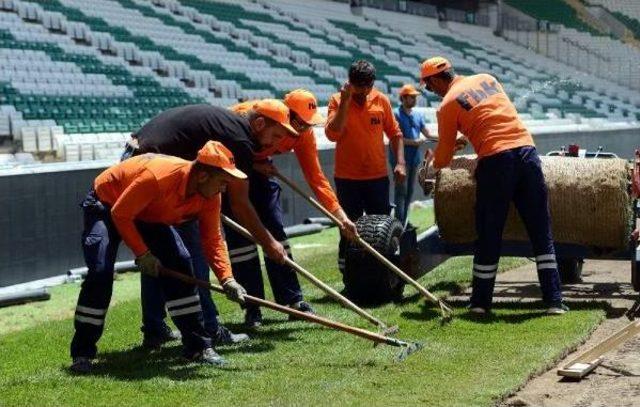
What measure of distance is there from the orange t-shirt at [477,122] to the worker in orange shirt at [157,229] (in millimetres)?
1916

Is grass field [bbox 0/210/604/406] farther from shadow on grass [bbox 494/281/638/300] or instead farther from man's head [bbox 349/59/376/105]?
man's head [bbox 349/59/376/105]

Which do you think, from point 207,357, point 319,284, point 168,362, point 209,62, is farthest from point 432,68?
point 209,62

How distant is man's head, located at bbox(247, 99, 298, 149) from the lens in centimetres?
638

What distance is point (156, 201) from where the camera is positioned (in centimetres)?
576

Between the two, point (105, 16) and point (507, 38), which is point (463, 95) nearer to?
point (105, 16)

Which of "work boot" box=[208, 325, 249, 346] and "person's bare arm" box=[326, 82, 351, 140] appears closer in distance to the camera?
"work boot" box=[208, 325, 249, 346]

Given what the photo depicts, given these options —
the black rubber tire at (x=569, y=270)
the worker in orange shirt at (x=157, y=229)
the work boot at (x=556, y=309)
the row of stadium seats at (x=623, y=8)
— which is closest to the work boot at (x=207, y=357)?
the worker in orange shirt at (x=157, y=229)

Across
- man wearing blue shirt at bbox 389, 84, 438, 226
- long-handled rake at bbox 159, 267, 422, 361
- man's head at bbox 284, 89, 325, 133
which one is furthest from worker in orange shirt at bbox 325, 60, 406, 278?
man wearing blue shirt at bbox 389, 84, 438, 226

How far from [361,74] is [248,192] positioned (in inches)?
54.0

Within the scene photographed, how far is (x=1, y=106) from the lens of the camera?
13.8 meters

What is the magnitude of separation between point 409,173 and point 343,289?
3544 millimetres

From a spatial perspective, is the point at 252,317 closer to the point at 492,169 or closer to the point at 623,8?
the point at 492,169

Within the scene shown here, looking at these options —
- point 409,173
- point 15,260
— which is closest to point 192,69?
point 409,173

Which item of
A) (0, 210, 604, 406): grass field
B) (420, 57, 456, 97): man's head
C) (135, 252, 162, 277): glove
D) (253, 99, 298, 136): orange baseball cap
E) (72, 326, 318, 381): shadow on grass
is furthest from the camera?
(420, 57, 456, 97): man's head
